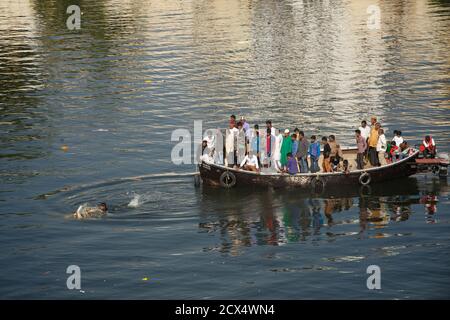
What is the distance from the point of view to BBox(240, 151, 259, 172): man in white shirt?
126 feet

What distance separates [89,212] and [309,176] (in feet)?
32.1

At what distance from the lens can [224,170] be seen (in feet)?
125

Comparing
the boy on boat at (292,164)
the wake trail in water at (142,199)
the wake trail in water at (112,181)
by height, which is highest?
the boy on boat at (292,164)

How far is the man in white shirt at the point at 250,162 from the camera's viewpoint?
38.3m

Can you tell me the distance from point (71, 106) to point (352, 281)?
31875 millimetres

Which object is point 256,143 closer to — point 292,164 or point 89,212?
point 292,164

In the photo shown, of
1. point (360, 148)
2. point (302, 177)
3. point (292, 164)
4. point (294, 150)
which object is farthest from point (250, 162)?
point (360, 148)

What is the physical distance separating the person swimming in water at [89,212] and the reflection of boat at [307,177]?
5073 millimetres

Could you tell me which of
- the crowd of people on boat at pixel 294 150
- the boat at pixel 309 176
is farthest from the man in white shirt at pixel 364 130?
the boat at pixel 309 176

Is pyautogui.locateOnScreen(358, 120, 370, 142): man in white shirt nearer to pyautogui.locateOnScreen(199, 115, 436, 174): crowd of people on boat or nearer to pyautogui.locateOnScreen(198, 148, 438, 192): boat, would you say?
pyautogui.locateOnScreen(199, 115, 436, 174): crowd of people on boat

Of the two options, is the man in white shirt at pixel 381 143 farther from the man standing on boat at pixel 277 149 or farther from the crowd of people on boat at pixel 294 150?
the man standing on boat at pixel 277 149
